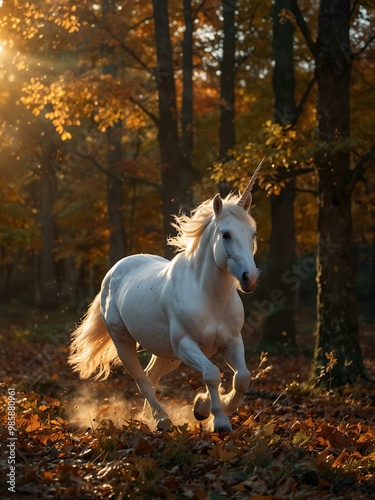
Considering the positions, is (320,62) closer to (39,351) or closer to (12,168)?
(39,351)

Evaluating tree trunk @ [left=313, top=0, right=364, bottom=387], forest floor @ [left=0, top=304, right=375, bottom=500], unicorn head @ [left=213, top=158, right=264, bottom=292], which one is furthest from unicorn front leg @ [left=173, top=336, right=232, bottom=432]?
tree trunk @ [left=313, top=0, right=364, bottom=387]

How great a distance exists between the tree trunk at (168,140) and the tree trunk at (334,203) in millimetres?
7422

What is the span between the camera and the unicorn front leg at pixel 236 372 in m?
7.99

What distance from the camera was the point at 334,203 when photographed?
13.2 metres

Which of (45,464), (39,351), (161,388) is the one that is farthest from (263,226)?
(45,464)

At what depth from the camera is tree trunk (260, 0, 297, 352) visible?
21.0 m

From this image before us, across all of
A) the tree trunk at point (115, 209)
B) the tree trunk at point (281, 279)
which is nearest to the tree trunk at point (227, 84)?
the tree trunk at point (281, 279)

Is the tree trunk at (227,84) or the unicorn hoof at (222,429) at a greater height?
the tree trunk at (227,84)

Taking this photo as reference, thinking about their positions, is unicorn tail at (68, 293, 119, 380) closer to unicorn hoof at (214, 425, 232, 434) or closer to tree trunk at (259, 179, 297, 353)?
unicorn hoof at (214, 425, 232, 434)

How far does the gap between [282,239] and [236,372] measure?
14.7 m

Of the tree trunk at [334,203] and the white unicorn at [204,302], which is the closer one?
the white unicorn at [204,302]

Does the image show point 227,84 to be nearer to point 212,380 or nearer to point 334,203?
point 334,203

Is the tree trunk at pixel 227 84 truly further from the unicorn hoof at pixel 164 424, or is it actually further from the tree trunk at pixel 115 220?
the unicorn hoof at pixel 164 424

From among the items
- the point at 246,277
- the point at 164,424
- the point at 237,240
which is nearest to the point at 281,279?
the point at 164,424
